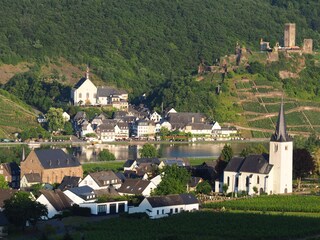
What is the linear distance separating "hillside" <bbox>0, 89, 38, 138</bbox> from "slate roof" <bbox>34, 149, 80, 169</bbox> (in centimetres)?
3184

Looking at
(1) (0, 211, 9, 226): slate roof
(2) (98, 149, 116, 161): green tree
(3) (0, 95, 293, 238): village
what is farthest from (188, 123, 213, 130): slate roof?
(1) (0, 211, 9, 226): slate roof

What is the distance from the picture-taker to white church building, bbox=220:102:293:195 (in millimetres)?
56781

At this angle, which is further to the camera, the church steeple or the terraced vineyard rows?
the terraced vineyard rows

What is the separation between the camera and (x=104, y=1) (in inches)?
6117

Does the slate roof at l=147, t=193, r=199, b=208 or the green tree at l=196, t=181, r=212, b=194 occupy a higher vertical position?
the green tree at l=196, t=181, r=212, b=194

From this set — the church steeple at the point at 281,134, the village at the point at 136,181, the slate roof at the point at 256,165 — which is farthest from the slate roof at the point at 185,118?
the church steeple at the point at 281,134

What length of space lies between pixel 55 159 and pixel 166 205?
11787mm

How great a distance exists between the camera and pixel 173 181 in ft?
Answer: 178

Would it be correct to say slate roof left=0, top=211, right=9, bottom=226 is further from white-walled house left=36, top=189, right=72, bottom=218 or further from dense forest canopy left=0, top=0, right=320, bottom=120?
dense forest canopy left=0, top=0, right=320, bottom=120

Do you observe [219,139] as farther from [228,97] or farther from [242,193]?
[242,193]

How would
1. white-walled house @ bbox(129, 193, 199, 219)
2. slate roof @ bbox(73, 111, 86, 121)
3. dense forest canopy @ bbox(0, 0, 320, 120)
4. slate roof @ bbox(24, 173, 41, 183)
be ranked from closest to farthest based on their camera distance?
white-walled house @ bbox(129, 193, 199, 219) < slate roof @ bbox(24, 173, 41, 183) < slate roof @ bbox(73, 111, 86, 121) < dense forest canopy @ bbox(0, 0, 320, 120)

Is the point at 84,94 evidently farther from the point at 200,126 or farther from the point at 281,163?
the point at 281,163

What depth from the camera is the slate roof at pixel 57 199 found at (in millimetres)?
50562

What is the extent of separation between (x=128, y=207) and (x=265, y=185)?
819cm
